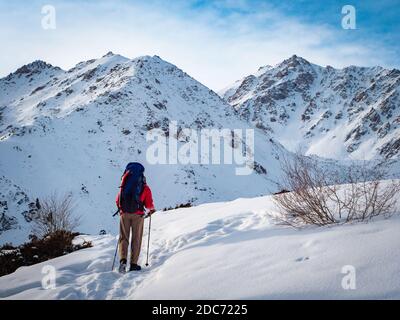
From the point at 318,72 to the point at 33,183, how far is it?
173m

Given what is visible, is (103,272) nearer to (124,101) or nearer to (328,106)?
(124,101)

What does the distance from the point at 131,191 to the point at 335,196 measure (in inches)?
150

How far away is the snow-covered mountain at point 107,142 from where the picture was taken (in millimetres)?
23281

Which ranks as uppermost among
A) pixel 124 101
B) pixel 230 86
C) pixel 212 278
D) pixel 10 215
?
pixel 230 86

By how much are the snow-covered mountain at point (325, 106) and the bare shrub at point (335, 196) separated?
9120cm

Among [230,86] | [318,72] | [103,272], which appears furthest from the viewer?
[230,86]

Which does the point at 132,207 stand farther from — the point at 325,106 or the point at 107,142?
the point at 325,106

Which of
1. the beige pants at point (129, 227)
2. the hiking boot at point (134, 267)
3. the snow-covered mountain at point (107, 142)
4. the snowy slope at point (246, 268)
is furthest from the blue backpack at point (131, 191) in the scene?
the snow-covered mountain at point (107, 142)

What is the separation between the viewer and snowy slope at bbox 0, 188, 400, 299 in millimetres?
3092

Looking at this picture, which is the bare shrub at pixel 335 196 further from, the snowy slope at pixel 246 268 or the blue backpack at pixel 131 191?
the blue backpack at pixel 131 191

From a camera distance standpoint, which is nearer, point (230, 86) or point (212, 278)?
point (212, 278)

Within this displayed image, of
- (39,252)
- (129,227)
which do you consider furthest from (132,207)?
(39,252)
